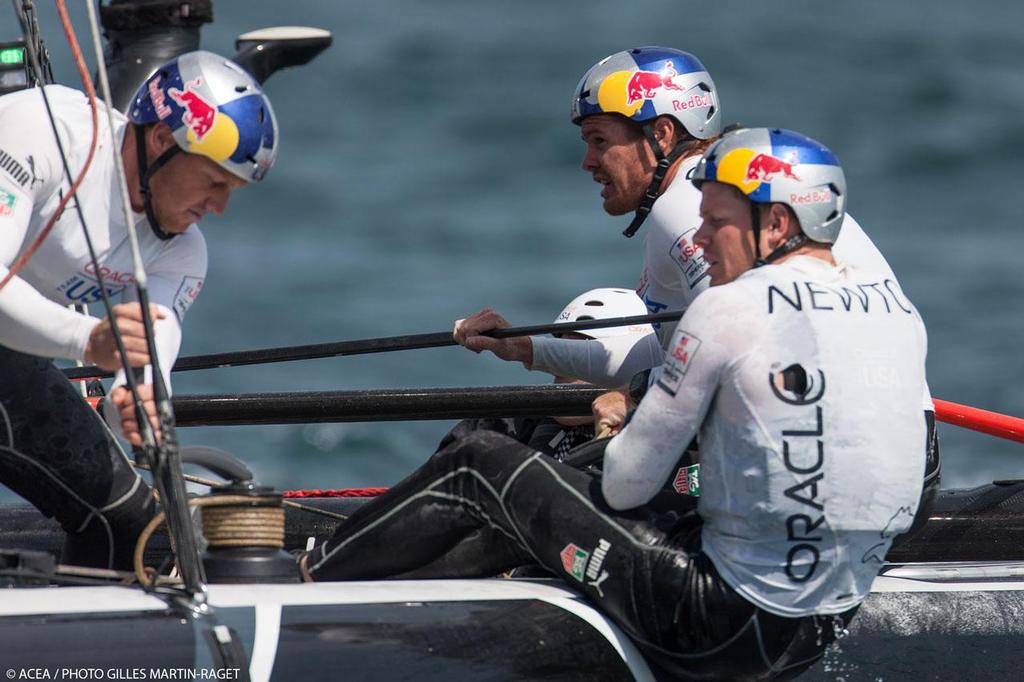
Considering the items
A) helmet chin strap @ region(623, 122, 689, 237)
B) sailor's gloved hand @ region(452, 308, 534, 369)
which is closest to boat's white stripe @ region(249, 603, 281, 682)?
sailor's gloved hand @ region(452, 308, 534, 369)

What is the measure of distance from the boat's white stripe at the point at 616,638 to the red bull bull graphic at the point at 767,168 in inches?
44.6

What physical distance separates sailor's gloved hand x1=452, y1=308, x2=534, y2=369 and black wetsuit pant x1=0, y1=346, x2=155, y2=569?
1.29 metres

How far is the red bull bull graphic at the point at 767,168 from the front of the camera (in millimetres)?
4129

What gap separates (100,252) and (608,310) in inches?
79.0

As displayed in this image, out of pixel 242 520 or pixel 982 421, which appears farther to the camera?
pixel 982 421

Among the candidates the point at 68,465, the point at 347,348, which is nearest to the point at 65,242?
the point at 68,465

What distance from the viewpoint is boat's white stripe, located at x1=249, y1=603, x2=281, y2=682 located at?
385 cm

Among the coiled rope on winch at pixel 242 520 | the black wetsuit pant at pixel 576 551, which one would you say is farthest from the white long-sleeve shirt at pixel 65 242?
the black wetsuit pant at pixel 576 551

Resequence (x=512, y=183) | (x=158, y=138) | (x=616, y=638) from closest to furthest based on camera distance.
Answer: (x=616, y=638) → (x=158, y=138) → (x=512, y=183)

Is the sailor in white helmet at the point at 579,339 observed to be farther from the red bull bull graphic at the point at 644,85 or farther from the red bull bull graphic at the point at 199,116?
the red bull bull graphic at the point at 199,116

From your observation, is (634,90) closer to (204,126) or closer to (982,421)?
(204,126)

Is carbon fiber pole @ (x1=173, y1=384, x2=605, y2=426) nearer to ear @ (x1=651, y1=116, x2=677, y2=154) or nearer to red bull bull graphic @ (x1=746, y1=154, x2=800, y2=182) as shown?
ear @ (x1=651, y1=116, x2=677, y2=154)

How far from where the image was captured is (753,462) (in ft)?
13.1

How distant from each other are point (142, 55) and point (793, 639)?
4.16 m
